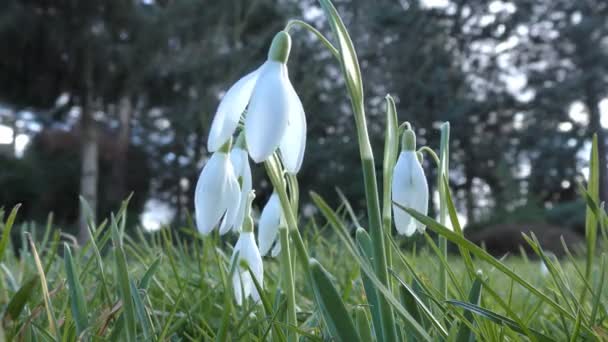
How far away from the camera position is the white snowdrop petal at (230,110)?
0.50 m

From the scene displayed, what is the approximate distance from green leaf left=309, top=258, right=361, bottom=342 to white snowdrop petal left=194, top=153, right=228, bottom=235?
0.17 meters

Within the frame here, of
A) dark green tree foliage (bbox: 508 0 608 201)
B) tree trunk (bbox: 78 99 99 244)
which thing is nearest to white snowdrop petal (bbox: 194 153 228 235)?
tree trunk (bbox: 78 99 99 244)

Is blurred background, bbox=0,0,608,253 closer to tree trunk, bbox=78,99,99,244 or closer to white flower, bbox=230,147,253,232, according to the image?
tree trunk, bbox=78,99,99,244

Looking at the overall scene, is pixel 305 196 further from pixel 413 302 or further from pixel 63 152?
pixel 413 302

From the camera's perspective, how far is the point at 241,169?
2.18 ft

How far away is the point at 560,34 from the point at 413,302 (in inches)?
524

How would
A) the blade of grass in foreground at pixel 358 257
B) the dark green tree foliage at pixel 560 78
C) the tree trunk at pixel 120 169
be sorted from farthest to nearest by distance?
the dark green tree foliage at pixel 560 78, the tree trunk at pixel 120 169, the blade of grass in foreground at pixel 358 257

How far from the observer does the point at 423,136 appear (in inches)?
367

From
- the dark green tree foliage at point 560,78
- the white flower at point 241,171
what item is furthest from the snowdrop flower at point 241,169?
the dark green tree foliage at point 560,78

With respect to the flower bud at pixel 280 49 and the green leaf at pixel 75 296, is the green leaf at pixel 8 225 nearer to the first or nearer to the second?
the green leaf at pixel 75 296

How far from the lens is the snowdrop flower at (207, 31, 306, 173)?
47 centimetres

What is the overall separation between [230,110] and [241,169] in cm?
17

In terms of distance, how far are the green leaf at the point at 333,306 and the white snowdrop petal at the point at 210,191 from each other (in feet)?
0.55

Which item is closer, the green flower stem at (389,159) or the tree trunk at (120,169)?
the green flower stem at (389,159)
